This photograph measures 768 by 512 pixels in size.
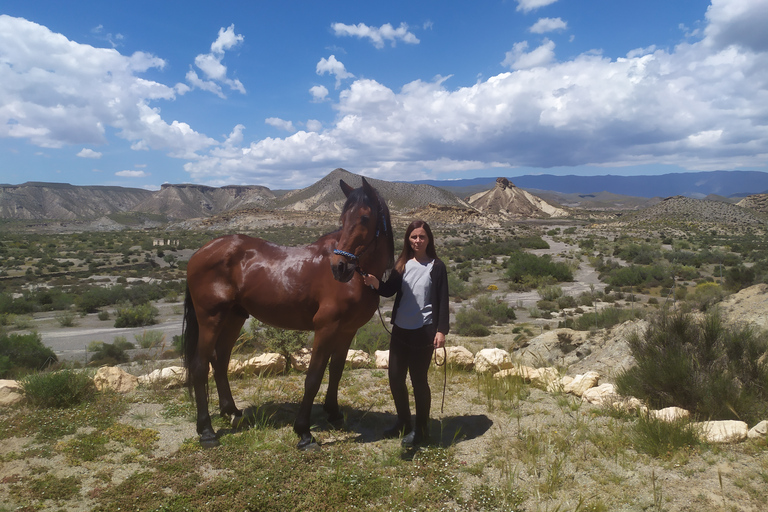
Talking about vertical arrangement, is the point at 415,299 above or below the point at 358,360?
above

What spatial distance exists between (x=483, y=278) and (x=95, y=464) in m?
24.9

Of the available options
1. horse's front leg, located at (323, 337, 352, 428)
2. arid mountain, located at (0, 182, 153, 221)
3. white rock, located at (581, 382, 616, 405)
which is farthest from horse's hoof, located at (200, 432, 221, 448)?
arid mountain, located at (0, 182, 153, 221)

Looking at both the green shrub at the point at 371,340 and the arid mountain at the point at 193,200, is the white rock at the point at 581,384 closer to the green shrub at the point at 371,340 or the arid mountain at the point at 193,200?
the green shrub at the point at 371,340

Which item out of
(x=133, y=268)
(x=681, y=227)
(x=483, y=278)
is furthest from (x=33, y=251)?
(x=681, y=227)

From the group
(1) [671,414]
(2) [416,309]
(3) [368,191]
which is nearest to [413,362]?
(2) [416,309]

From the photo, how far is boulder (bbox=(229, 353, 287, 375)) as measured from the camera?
6078 mm

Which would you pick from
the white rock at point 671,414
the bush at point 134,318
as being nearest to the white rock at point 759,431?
the white rock at point 671,414

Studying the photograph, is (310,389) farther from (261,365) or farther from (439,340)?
(261,365)

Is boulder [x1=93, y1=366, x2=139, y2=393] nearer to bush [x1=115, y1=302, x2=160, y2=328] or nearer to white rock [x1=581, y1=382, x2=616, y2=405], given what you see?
white rock [x1=581, y1=382, x2=616, y2=405]

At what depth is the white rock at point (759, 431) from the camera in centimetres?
361

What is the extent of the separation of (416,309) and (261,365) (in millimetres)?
3516

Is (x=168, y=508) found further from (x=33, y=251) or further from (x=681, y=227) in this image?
(x=681, y=227)

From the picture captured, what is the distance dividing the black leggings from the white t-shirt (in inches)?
2.9

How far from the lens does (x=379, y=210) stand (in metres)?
3.72
